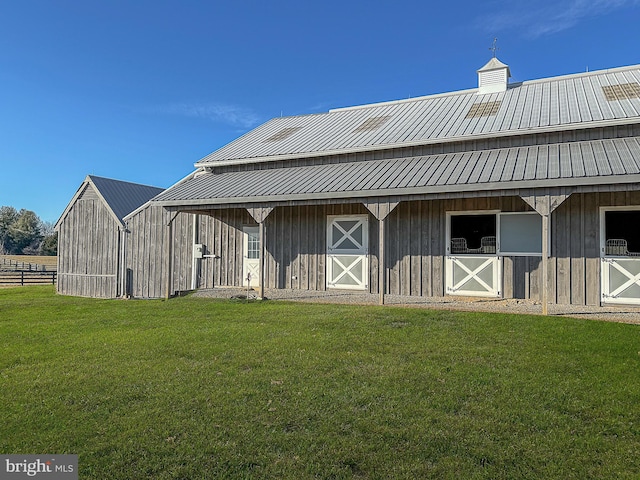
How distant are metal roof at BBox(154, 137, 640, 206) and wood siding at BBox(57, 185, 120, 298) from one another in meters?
4.70

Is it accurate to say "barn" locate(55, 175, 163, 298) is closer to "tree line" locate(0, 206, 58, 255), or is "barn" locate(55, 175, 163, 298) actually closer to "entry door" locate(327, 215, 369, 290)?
"entry door" locate(327, 215, 369, 290)

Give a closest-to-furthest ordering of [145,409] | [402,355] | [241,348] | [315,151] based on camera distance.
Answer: [145,409], [402,355], [241,348], [315,151]

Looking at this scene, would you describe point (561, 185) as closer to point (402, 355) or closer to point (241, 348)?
point (402, 355)

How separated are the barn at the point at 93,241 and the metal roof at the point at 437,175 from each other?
14.9 ft

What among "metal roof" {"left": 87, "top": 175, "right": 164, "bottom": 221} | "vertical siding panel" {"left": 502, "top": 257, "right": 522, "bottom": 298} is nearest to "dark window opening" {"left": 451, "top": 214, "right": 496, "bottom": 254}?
"vertical siding panel" {"left": 502, "top": 257, "right": 522, "bottom": 298}

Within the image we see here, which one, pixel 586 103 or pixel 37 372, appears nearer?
pixel 37 372

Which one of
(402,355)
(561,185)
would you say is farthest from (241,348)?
(561,185)

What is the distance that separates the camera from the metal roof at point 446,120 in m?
11.4

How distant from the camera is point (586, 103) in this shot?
1196 centimetres

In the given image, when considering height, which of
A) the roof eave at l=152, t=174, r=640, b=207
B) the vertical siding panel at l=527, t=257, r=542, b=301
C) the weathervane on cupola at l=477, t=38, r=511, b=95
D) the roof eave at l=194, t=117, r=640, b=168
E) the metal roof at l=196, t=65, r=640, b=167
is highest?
the weathervane on cupola at l=477, t=38, r=511, b=95

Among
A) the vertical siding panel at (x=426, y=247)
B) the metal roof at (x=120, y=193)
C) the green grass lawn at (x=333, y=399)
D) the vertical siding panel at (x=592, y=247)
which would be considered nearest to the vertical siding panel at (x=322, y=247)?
the vertical siding panel at (x=426, y=247)

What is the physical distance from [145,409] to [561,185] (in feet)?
25.5

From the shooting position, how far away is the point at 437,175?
10.6 m

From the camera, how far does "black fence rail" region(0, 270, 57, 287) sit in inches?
1007
